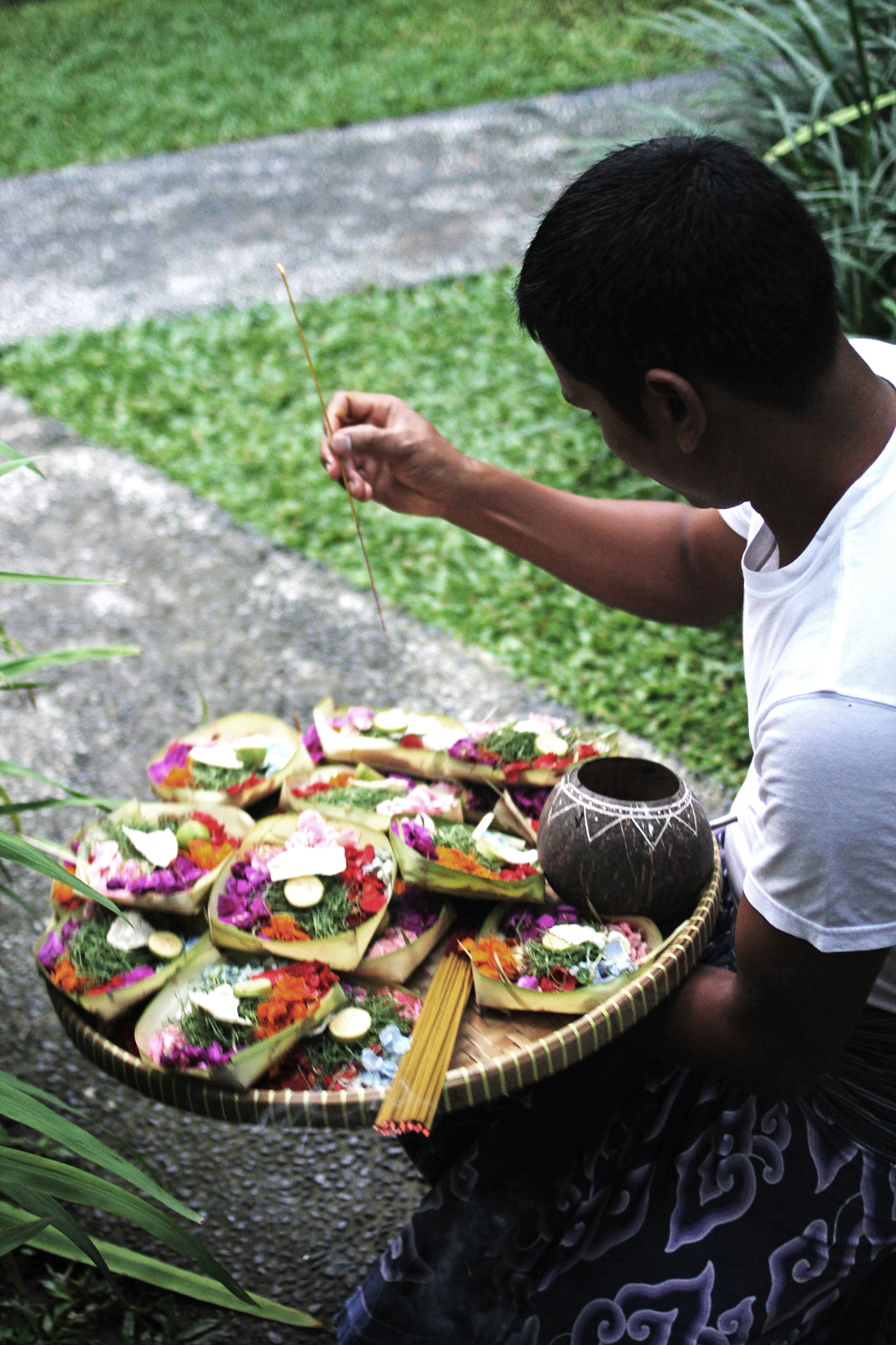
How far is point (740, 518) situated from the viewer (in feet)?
5.48

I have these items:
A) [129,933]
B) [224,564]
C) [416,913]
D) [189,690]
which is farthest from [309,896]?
[224,564]

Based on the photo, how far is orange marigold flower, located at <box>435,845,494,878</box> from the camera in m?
1.46

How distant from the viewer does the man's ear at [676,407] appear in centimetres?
120

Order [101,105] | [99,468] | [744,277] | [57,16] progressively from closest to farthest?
[744,277] → [99,468] → [101,105] → [57,16]

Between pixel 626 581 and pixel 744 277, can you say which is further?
pixel 626 581

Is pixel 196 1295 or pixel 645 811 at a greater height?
pixel 645 811

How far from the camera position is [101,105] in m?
8.82

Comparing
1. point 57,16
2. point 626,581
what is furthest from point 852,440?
point 57,16

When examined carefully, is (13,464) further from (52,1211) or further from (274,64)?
(274,64)

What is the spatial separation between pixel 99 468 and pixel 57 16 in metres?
8.45

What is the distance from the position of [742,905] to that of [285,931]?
0.55 m

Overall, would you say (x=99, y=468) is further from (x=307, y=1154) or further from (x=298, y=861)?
(x=298, y=861)

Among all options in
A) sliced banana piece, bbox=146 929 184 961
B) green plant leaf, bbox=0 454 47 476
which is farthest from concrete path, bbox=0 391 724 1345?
green plant leaf, bbox=0 454 47 476

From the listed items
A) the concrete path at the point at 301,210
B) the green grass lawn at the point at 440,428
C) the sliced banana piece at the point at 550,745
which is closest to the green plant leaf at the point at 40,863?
the sliced banana piece at the point at 550,745
